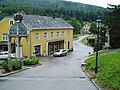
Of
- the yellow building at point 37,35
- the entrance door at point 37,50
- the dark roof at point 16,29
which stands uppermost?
the dark roof at point 16,29

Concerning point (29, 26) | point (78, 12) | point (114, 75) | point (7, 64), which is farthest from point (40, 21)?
point (78, 12)

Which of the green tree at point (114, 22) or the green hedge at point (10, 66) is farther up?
the green tree at point (114, 22)

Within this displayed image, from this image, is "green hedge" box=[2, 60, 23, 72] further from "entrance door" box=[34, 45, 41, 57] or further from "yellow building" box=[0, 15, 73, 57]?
"entrance door" box=[34, 45, 41, 57]

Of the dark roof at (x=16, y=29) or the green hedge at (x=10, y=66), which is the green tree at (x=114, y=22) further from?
the green hedge at (x=10, y=66)

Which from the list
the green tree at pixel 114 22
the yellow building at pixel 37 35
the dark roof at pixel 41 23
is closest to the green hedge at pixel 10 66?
the yellow building at pixel 37 35

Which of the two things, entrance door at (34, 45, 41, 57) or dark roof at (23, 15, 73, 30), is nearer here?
dark roof at (23, 15, 73, 30)

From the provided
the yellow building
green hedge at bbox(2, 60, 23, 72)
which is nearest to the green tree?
the yellow building

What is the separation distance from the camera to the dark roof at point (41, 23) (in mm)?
52906

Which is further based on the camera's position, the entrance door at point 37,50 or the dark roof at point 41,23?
the entrance door at point 37,50

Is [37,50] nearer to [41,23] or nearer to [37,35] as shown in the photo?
[37,35]

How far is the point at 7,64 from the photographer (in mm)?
28422

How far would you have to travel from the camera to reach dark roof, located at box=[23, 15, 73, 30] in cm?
5291

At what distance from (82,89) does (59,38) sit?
4467 centimetres

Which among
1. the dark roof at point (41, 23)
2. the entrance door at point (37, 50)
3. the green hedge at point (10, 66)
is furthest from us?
the entrance door at point (37, 50)
